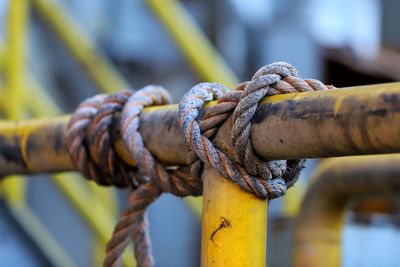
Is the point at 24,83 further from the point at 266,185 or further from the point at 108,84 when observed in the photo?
the point at 266,185

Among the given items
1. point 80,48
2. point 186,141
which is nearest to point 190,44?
point 80,48

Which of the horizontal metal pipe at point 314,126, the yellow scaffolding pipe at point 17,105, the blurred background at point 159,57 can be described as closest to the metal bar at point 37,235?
the yellow scaffolding pipe at point 17,105

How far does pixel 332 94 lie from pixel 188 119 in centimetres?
17

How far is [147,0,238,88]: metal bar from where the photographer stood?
2383 mm

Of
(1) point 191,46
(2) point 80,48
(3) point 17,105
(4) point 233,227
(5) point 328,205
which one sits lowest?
(4) point 233,227

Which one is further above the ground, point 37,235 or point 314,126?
point 37,235

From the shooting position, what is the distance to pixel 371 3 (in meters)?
4.56

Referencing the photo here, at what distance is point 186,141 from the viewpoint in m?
0.81

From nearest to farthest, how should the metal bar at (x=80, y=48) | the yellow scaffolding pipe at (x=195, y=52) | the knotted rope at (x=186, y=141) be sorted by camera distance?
the knotted rope at (x=186, y=141) < the yellow scaffolding pipe at (x=195, y=52) < the metal bar at (x=80, y=48)

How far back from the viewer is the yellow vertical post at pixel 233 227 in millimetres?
774

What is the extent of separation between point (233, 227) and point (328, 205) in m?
0.49

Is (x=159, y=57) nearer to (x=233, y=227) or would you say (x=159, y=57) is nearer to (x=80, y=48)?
(x=80, y=48)

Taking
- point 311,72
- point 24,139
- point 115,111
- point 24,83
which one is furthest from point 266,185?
point 311,72

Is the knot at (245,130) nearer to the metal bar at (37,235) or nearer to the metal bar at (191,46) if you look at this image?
the metal bar at (37,235)
